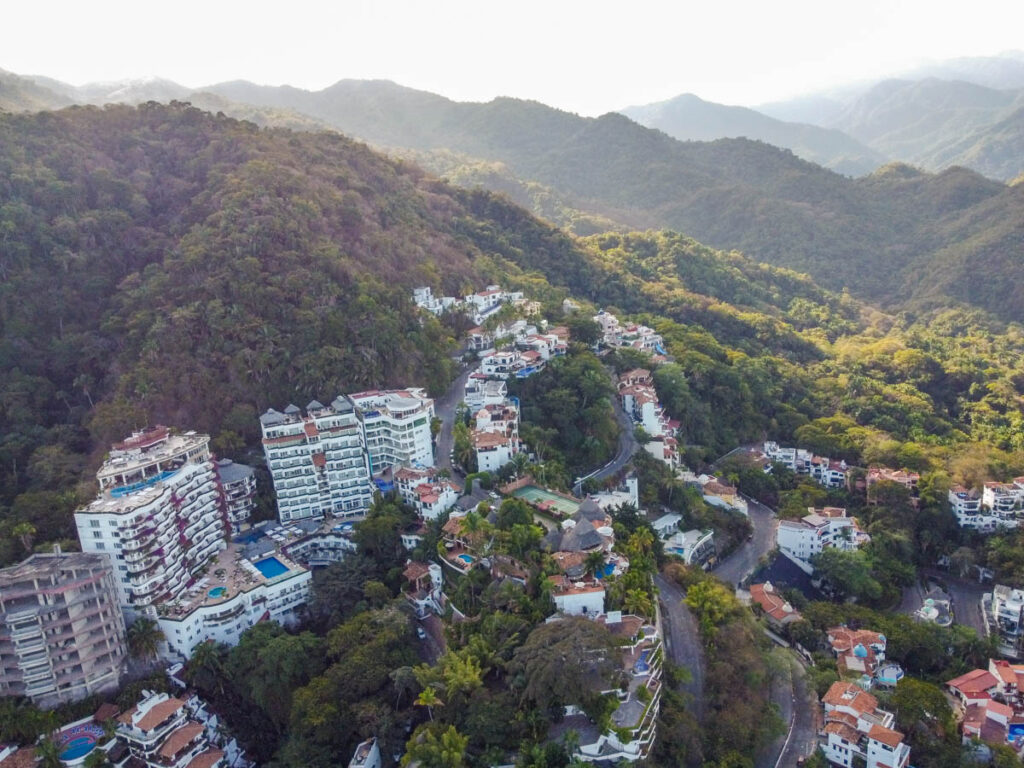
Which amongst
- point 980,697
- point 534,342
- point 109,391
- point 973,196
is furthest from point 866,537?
point 973,196

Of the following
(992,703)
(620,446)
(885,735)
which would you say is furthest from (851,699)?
(620,446)

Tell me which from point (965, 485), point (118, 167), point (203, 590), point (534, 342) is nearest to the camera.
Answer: point (203, 590)

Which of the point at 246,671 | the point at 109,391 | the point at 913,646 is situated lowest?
the point at 913,646

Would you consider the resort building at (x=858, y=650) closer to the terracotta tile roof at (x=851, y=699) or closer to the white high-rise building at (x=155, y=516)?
the terracotta tile roof at (x=851, y=699)

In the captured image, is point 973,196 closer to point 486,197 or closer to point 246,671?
point 486,197

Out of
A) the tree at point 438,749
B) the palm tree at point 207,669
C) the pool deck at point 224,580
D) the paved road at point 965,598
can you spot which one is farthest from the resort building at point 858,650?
the palm tree at point 207,669

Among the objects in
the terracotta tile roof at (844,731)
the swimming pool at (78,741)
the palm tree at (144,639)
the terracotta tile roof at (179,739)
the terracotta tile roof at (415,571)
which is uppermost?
the terracotta tile roof at (415,571)

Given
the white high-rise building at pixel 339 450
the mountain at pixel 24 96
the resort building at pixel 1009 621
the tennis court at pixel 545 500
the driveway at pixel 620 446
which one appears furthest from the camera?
the mountain at pixel 24 96
